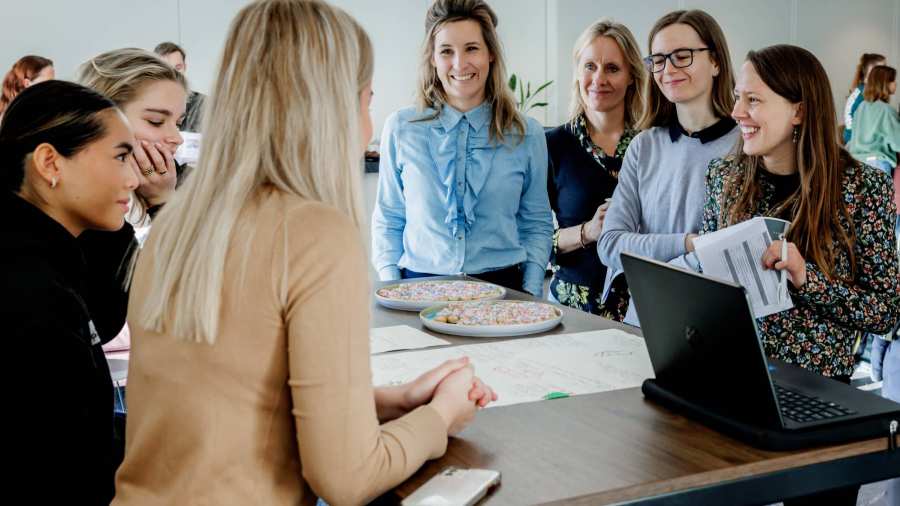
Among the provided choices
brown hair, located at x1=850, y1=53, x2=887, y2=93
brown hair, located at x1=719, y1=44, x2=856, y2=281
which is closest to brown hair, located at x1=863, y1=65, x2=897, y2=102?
brown hair, located at x1=850, y1=53, x2=887, y2=93

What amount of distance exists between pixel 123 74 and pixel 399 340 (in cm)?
91

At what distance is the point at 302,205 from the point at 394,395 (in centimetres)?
39

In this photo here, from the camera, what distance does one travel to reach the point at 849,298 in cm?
180

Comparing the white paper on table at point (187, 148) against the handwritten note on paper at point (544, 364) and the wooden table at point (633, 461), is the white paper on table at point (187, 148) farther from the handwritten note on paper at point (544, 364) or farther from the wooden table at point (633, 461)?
the wooden table at point (633, 461)

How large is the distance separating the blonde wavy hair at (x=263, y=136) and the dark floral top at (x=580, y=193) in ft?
5.23

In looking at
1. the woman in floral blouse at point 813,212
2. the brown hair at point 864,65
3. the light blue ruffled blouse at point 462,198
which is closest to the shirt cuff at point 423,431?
the woman in floral blouse at point 813,212

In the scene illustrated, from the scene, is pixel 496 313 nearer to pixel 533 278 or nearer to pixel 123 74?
pixel 533 278

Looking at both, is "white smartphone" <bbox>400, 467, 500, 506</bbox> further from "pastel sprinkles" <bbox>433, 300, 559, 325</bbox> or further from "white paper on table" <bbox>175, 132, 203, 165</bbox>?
"white paper on table" <bbox>175, 132, 203, 165</bbox>

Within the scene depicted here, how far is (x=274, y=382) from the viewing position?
1071 mm

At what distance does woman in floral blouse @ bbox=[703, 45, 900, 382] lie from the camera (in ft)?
5.96

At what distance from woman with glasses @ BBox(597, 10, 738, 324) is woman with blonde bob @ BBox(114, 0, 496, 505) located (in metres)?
1.28

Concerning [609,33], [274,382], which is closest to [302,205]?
[274,382]

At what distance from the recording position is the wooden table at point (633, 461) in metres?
1.08

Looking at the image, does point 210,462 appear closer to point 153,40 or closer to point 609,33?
point 609,33
